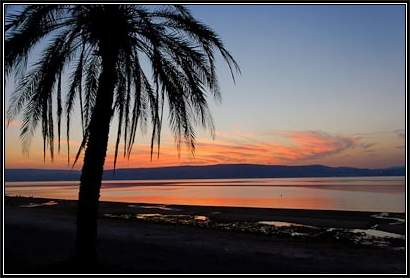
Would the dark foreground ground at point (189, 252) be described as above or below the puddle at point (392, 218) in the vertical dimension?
above

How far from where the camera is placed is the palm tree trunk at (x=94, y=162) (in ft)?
29.3

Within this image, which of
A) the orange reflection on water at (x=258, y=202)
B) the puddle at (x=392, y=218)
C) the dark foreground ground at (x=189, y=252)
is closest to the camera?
the dark foreground ground at (x=189, y=252)

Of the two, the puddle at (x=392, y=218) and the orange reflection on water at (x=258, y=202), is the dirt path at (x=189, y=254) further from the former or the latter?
the orange reflection on water at (x=258, y=202)

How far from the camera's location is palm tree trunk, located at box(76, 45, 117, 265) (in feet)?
29.3

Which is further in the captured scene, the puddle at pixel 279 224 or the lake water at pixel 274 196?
the lake water at pixel 274 196

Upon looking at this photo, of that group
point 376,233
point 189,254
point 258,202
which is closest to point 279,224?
point 376,233

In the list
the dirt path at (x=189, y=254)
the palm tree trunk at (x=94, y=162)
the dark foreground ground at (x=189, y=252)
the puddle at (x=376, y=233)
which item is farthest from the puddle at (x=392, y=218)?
the palm tree trunk at (x=94, y=162)

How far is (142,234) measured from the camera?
18922mm

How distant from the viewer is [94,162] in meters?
8.95

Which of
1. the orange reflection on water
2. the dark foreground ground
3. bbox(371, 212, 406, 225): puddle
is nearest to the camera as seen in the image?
the dark foreground ground

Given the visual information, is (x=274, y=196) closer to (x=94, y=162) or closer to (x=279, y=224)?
(x=279, y=224)

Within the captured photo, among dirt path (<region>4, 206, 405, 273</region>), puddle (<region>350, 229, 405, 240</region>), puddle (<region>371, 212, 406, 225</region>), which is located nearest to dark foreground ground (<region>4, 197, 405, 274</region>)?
dirt path (<region>4, 206, 405, 273</region>)

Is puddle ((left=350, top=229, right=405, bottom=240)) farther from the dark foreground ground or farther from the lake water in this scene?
the lake water

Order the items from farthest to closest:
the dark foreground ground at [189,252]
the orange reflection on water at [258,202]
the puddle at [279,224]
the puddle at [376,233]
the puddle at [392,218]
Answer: the orange reflection on water at [258,202] → the puddle at [392,218] → the puddle at [279,224] → the puddle at [376,233] → the dark foreground ground at [189,252]
